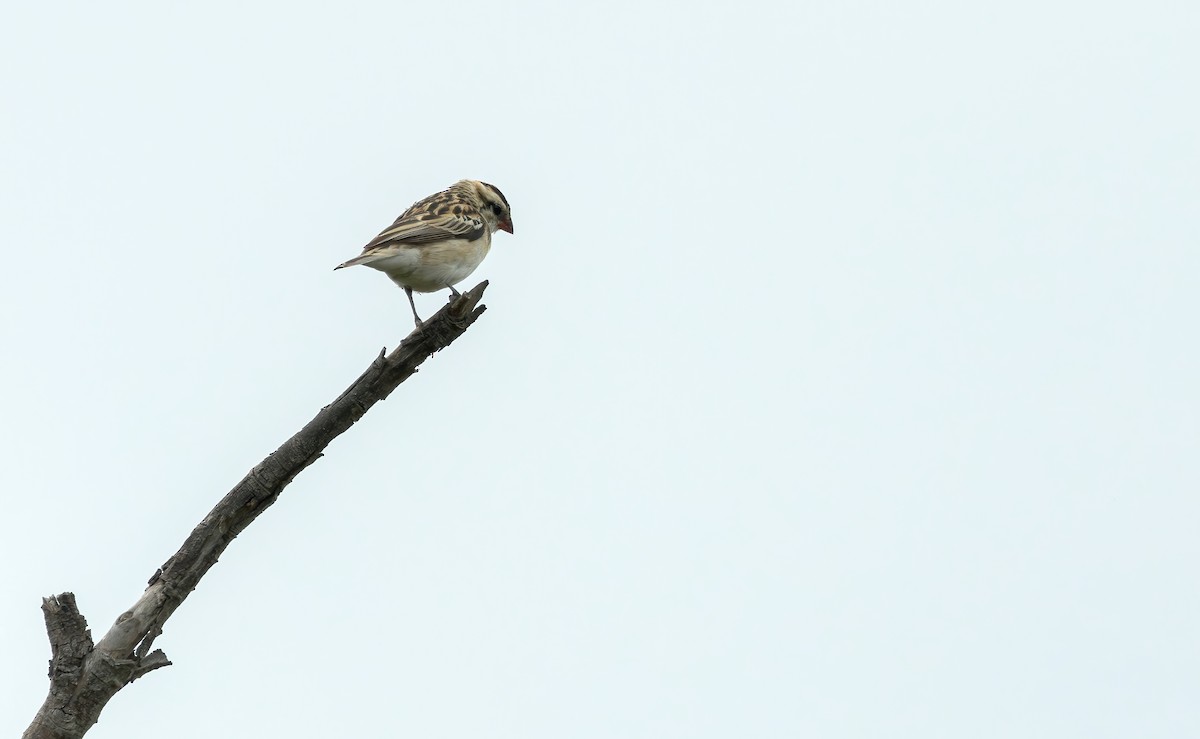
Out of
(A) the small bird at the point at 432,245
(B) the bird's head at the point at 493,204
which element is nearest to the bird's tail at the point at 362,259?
(A) the small bird at the point at 432,245

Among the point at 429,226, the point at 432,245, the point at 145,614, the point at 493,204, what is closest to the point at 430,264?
the point at 432,245

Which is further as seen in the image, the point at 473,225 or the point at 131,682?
the point at 473,225

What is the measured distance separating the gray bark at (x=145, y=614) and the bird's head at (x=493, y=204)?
7.57 meters

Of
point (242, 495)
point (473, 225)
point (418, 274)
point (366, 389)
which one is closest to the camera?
point (242, 495)

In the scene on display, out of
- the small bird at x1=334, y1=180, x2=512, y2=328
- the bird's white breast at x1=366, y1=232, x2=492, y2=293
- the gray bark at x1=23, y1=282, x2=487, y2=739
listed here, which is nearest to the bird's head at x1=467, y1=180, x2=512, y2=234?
the small bird at x1=334, y1=180, x2=512, y2=328

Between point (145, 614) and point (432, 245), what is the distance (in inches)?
247

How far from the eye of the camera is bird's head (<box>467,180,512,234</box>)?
1562 cm

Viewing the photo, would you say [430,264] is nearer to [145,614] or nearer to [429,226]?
[429,226]

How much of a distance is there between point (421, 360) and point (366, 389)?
55cm

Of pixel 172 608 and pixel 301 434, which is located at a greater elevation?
pixel 301 434

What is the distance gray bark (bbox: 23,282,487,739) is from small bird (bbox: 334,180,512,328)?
13.8 ft

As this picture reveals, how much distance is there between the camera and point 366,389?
8.59 m

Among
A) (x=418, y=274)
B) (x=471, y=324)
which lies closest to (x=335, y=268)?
(x=418, y=274)

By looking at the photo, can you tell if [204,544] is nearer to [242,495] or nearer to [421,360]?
[242,495]
